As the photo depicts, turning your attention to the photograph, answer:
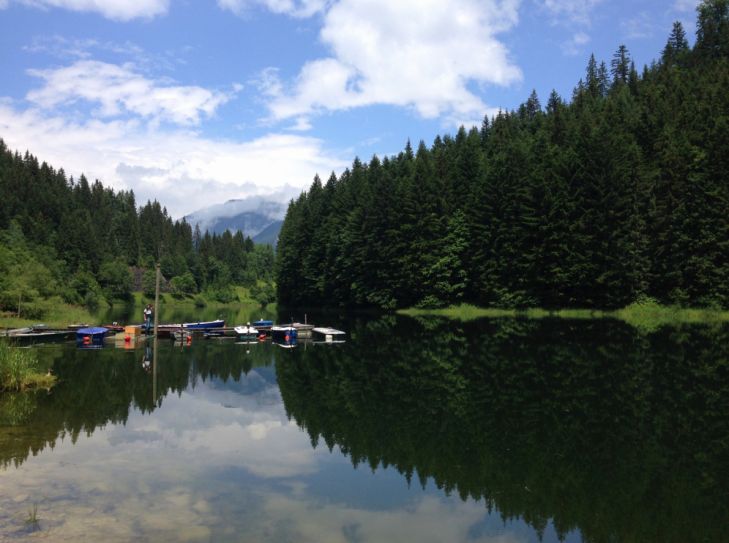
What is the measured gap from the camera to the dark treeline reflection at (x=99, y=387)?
17938mm

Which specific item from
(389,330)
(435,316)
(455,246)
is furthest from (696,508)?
(455,246)

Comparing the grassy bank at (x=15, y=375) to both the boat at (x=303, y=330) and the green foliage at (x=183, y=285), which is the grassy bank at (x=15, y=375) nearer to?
the boat at (x=303, y=330)

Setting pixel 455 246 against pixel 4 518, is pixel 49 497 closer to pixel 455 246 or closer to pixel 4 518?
pixel 4 518

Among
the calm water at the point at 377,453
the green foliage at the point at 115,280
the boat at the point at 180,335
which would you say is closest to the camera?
the calm water at the point at 377,453

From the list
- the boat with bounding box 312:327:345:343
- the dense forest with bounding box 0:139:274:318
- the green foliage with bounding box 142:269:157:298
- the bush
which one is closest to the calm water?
the bush

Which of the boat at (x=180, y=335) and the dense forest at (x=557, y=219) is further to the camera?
the dense forest at (x=557, y=219)

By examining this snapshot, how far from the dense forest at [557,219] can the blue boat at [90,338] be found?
48.8m

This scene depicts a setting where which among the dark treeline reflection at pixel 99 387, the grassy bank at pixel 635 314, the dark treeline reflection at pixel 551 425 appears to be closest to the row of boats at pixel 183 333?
the dark treeline reflection at pixel 99 387

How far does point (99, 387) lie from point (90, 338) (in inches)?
839

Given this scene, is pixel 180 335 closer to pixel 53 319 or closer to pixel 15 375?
pixel 53 319

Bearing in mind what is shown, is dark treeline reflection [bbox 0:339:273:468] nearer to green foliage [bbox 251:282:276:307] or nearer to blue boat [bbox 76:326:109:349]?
blue boat [bbox 76:326:109:349]

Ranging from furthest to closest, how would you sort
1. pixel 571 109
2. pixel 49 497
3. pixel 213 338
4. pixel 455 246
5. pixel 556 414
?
pixel 571 109
pixel 455 246
pixel 213 338
pixel 556 414
pixel 49 497

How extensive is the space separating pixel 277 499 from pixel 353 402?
10.1m

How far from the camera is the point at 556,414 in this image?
802 inches
